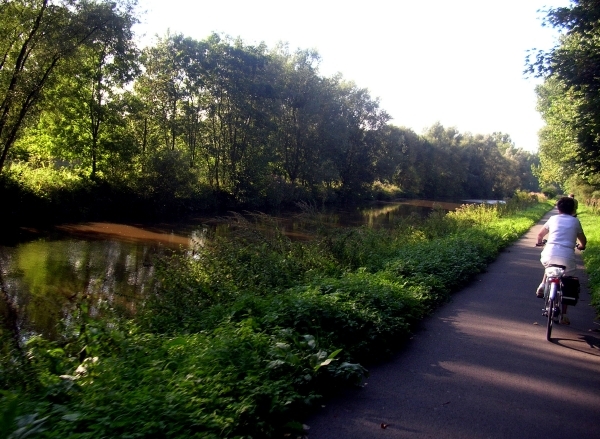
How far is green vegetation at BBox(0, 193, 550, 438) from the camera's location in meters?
3.39

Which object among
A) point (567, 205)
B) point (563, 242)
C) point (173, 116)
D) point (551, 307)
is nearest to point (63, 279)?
point (551, 307)

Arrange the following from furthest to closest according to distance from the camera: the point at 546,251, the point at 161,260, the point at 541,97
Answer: the point at 541,97
the point at 161,260
the point at 546,251

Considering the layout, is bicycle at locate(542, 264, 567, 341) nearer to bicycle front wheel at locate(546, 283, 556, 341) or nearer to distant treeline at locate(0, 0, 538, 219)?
bicycle front wheel at locate(546, 283, 556, 341)

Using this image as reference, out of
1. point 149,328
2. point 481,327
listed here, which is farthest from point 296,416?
point 481,327

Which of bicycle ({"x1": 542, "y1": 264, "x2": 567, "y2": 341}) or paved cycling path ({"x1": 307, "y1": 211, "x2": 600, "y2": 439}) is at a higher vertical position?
bicycle ({"x1": 542, "y1": 264, "x2": 567, "y2": 341})

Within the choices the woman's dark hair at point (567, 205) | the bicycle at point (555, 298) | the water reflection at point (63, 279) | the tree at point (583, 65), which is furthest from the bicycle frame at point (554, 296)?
the water reflection at point (63, 279)

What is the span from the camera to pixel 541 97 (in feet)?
119

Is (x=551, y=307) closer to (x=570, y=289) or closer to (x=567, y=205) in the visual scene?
(x=570, y=289)

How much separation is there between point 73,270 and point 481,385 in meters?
12.7

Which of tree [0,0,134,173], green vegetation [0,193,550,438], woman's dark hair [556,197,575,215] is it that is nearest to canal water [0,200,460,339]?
green vegetation [0,193,550,438]

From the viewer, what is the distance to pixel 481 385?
5086 millimetres

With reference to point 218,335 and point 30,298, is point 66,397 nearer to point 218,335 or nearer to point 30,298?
point 218,335

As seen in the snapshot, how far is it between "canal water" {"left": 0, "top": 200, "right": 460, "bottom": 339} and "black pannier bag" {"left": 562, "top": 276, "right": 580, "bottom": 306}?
21.6 ft

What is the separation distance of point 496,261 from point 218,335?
11.2 meters
